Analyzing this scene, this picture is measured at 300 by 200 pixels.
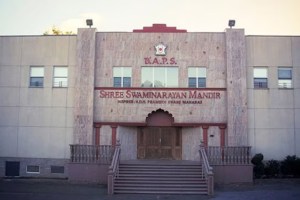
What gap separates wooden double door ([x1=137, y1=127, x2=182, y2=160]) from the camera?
2552 cm

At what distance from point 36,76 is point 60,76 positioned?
1655 millimetres

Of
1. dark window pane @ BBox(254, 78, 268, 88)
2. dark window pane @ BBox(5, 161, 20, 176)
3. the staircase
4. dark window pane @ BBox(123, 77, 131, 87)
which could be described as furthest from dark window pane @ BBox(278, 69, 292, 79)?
dark window pane @ BBox(5, 161, 20, 176)

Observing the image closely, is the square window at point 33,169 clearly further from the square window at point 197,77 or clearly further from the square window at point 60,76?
the square window at point 197,77

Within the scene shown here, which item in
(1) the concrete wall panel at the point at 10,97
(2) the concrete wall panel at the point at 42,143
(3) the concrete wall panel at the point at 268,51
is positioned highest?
(3) the concrete wall panel at the point at 268,51

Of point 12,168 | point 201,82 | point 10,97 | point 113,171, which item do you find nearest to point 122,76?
point 201,82

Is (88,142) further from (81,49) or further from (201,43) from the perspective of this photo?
(201,43)

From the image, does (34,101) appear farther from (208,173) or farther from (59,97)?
(208,173)

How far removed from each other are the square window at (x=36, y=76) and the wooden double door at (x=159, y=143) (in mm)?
7426

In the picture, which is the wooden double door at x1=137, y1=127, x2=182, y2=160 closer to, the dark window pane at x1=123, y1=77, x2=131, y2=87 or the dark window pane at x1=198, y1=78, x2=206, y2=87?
the dark window pane at x1=123, y1=77, x2=131, y2=87

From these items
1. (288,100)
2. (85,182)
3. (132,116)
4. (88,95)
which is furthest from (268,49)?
(85,182)

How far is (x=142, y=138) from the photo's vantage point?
25.7 metres

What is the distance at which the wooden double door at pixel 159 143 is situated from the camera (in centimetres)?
2552

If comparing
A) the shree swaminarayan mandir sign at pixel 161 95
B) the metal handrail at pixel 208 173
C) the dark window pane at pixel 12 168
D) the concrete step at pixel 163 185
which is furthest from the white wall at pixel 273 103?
the dark window pane at pixel 12 168

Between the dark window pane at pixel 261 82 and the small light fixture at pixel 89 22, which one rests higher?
the small light fixture at pixel 89 22
